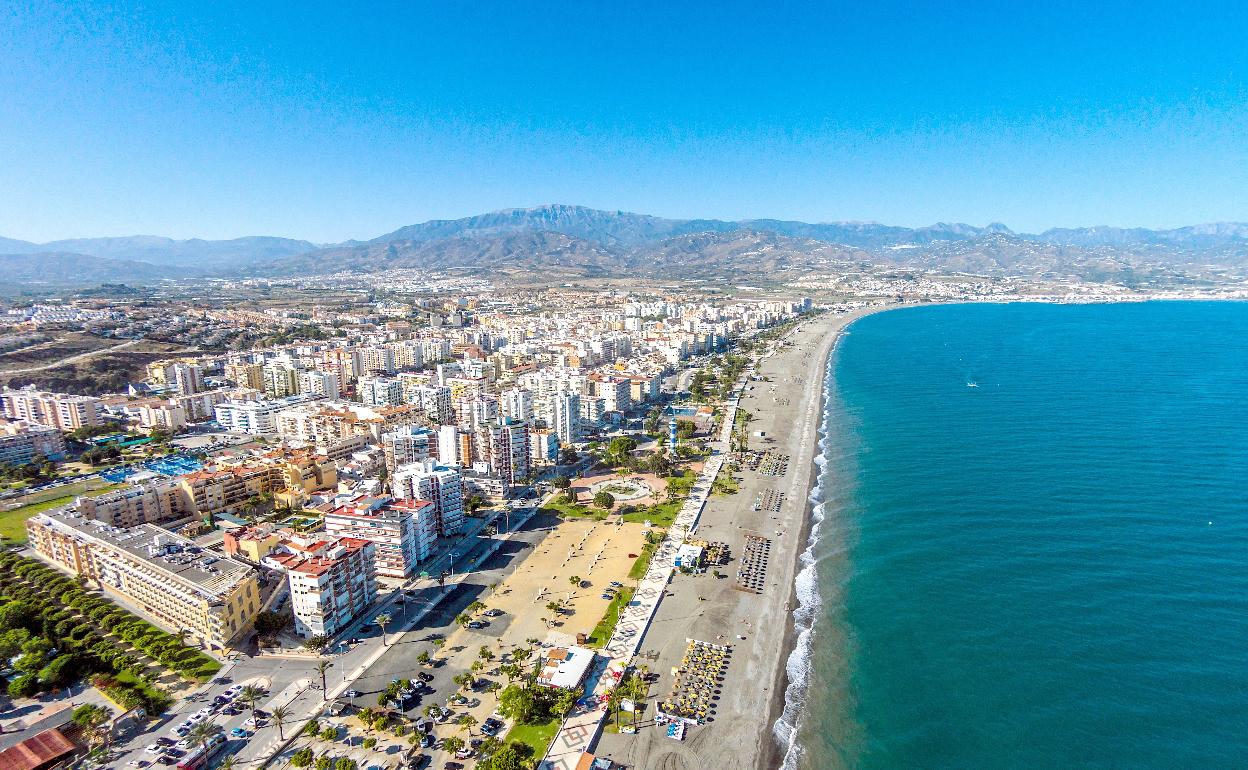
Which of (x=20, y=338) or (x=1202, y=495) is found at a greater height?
(x=20, y=338)

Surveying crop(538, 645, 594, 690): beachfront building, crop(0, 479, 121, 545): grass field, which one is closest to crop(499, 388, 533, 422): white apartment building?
crop(0, 479, 121, 545): grass field

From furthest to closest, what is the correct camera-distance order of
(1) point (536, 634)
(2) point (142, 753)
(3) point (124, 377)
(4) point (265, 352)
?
(4) point (265, 352)
(3) point (124, 377)
(1) point (536, 634)
(2) point (142, 753)

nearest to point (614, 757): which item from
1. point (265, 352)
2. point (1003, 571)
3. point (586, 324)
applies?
point (1003, 571)

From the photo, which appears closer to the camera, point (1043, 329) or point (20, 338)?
point (20, 338)


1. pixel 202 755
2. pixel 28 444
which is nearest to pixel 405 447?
pixel 202 755

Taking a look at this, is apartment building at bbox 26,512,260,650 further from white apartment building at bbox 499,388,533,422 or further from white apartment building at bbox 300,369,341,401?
white apartment building at bbox 300,369,341,401

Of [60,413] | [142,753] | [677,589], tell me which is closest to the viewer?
[142,753]

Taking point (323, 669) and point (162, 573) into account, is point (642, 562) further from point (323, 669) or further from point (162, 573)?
point (162, 573)

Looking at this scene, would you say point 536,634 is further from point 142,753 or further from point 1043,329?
point 1043,329
